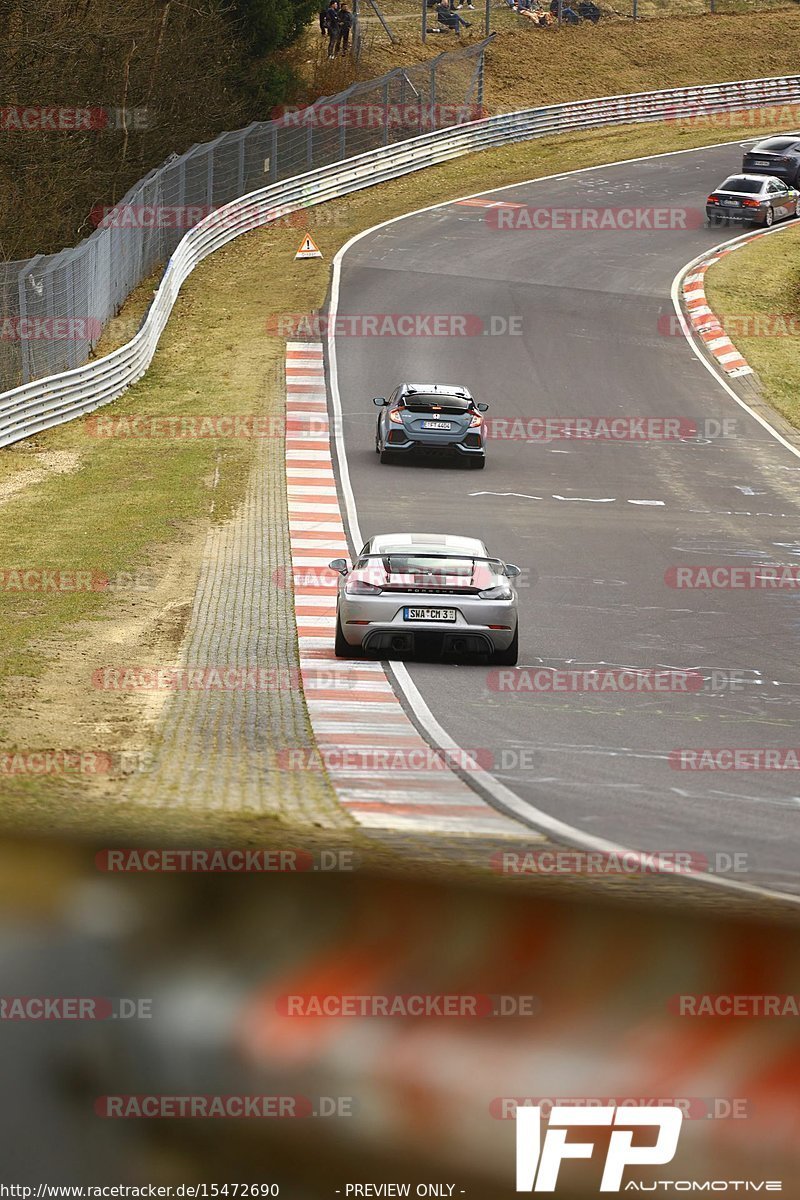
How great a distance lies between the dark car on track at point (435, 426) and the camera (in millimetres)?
27406

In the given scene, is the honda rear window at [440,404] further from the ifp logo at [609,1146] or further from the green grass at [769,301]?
the ifp logo at [609,1146]

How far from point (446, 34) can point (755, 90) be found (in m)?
12.9

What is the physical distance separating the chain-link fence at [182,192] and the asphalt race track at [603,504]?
456cm

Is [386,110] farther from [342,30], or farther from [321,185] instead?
[342,30]

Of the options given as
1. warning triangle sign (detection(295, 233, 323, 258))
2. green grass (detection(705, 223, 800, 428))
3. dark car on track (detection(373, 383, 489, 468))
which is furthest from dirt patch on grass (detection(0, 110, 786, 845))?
green grass (detection(705, 223, 800, 428))

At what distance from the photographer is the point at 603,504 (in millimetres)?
25156

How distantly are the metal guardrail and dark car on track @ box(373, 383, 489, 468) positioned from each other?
6325 millimetres

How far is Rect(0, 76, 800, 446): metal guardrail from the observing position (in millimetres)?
29719

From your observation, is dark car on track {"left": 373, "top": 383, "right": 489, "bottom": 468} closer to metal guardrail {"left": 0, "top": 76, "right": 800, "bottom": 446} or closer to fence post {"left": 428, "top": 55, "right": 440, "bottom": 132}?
metal guardrail {"left": 0, "top": 76, "right": 800, "bottom": 446}

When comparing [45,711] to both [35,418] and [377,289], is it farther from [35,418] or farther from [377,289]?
[377,289]

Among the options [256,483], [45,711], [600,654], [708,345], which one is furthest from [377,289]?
[45,711]

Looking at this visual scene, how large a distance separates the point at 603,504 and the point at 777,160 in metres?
30.4

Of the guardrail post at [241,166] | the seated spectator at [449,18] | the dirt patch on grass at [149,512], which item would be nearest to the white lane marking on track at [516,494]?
the dirt patch on grass at [149,512]

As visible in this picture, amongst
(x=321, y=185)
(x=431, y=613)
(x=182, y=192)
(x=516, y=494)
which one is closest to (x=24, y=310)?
(x=516, y=494)
